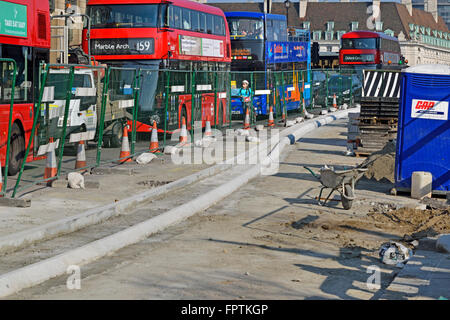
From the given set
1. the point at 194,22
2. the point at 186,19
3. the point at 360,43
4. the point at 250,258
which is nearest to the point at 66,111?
the point at 250,258

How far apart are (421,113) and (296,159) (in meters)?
6.59

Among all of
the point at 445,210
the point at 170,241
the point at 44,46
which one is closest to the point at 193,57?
the point at 44,46

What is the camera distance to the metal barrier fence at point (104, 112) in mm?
13320

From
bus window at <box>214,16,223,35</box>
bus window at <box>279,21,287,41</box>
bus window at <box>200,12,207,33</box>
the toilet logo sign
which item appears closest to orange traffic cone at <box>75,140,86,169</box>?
the toilet logo sign

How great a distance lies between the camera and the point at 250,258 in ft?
31.0

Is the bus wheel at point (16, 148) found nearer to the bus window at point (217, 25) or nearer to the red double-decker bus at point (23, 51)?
the red double-decker bus at point (23, 51)

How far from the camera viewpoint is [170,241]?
10.5 meters

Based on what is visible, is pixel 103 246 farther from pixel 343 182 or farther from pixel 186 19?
pixel 186 19

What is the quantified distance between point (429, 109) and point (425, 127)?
12.7 inches

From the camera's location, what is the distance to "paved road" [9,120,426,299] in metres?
7.82

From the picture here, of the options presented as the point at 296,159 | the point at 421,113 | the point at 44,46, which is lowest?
the point at 296,159

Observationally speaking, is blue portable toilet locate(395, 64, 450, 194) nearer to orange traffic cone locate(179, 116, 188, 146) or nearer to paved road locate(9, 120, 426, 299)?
paved road locate(9, 120, 426, 299)
